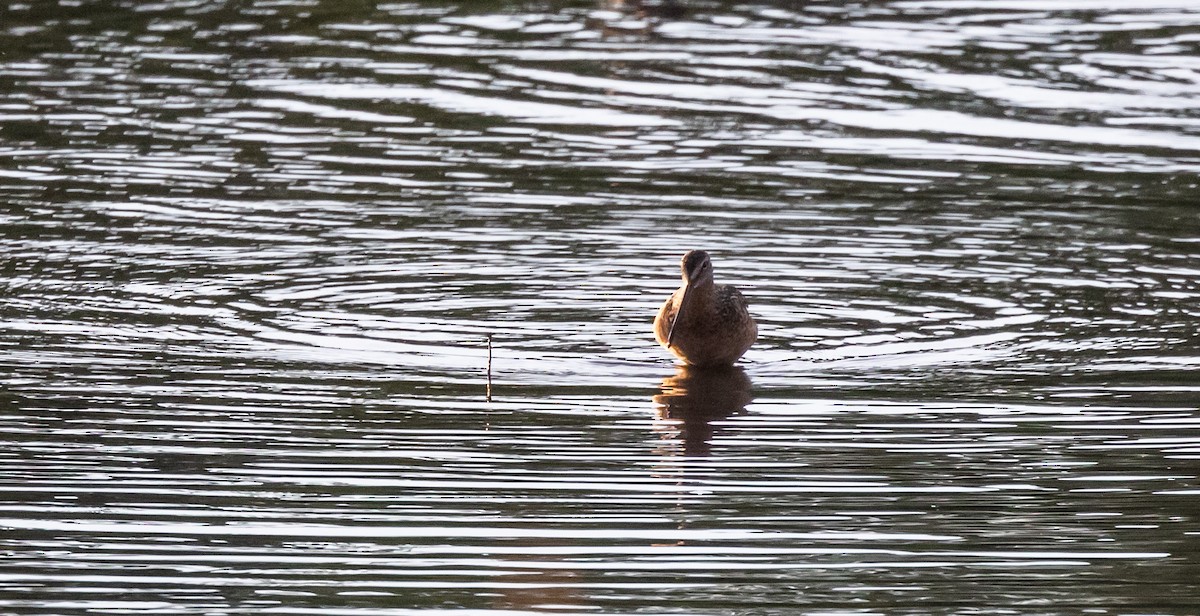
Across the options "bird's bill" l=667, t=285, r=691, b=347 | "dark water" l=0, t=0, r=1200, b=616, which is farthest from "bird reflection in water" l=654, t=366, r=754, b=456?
"bird's bill" l=667, t=285, r=691, b=347

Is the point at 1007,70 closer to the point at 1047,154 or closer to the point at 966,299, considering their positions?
the point at 1047,154

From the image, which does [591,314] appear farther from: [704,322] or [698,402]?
[698,402]

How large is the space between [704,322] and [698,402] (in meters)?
0.53

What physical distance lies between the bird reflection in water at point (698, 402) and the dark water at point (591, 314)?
0.03 metres

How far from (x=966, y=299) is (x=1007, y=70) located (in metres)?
6.50

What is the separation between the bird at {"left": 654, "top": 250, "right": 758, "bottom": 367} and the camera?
9727 millimetres

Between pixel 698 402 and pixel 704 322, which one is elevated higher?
pixel 704 322

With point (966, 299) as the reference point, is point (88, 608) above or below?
above

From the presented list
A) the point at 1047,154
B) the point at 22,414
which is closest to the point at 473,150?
the point at 1047,154

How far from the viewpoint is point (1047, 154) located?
46.6 feet

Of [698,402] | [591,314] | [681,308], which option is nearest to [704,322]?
[681,308]

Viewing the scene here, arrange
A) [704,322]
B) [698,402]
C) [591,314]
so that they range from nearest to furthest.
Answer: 1. [698,402]
2. [704,322]
3. [591,314]

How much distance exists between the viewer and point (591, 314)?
10.7 metres

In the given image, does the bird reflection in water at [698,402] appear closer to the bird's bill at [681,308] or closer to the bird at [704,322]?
the bird at [704,322]
